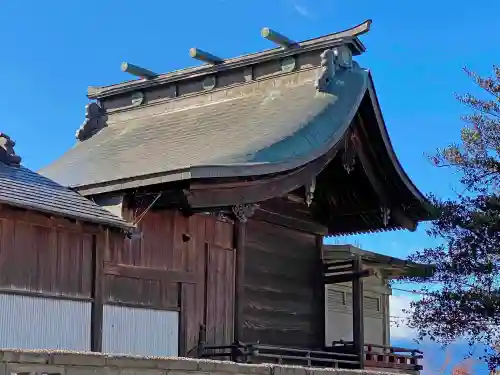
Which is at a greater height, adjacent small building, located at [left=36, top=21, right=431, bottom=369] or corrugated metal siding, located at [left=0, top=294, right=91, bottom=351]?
adjacent small building, located at [left=36, top=21, right=431, bottom=369]

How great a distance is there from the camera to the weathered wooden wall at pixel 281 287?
1438 centimetres

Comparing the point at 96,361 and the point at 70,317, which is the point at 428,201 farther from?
the point at 96,361

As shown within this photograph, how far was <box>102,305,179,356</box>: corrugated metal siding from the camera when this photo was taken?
37.3 ft

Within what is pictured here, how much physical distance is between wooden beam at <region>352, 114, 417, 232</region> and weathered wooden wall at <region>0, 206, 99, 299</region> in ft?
17.4

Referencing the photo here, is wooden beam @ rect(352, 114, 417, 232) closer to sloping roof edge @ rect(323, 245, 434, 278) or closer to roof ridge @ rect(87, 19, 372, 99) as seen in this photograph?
sloping roof edge @ rect(323, 245, 434, 278)

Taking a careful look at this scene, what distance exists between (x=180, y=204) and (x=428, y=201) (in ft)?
18.9

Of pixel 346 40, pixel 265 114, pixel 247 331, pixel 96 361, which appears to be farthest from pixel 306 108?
pixel 96 361

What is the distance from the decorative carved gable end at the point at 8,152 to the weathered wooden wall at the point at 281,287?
173 inches

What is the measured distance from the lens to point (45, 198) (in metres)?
10.6

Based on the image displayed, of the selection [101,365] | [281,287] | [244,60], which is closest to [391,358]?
[281,287]

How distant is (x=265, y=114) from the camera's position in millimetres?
14281

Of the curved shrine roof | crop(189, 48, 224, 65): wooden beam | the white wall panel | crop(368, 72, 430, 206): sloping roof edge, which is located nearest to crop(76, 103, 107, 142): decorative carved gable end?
the curved shrine roof

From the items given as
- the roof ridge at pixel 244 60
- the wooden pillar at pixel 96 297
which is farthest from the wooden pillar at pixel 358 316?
the wooden pillar at pixel 96 297

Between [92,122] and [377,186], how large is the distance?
5.66 metres
